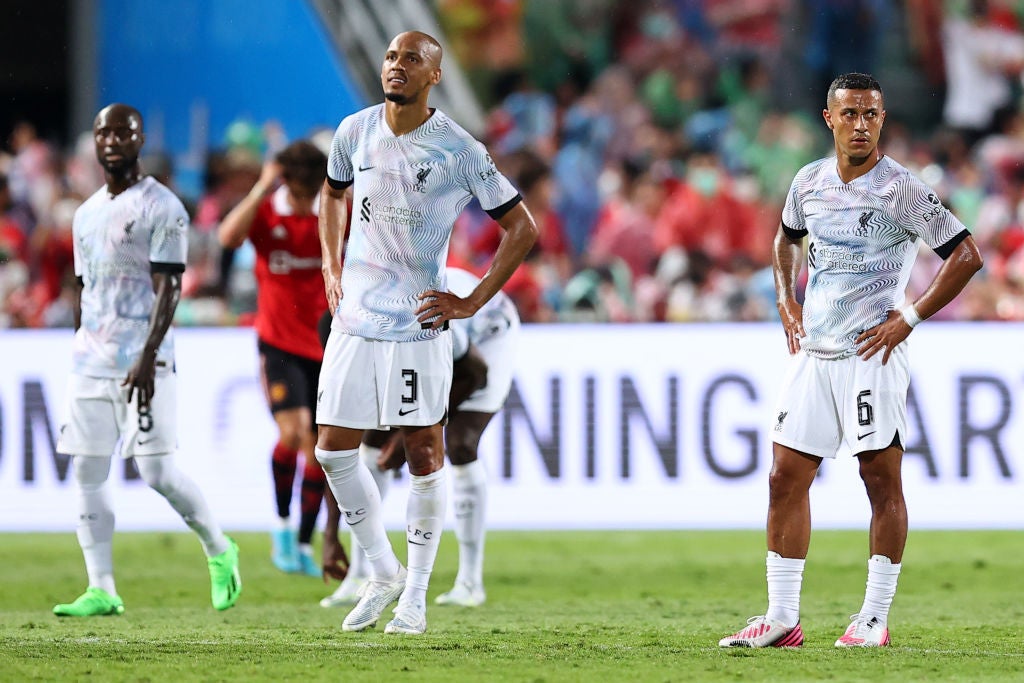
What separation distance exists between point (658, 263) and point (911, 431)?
4.07 meters

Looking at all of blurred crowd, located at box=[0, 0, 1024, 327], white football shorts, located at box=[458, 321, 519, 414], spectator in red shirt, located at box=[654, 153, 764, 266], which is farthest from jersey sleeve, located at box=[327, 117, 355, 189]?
spectator in red shirt, located at box=[654, 153, 764, 266]

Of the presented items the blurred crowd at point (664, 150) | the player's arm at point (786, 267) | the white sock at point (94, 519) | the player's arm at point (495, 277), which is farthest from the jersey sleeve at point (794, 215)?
the blurred crowd at point (664, 150)

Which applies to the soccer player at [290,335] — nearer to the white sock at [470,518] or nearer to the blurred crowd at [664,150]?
the white sock at [470,518]

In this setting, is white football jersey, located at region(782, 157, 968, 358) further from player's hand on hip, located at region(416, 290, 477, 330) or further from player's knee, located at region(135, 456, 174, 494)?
player's knee, located at region(135, 456, 174, 494)

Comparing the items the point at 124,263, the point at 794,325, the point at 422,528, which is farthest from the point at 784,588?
the point at 124,263

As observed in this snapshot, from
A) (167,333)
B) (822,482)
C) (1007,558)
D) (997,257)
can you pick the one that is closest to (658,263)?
(997,257)

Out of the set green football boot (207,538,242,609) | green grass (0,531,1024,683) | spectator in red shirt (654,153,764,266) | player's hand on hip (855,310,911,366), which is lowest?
green grass (0,531,1024,683)

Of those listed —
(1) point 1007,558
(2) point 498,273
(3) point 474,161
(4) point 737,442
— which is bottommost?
(1) point 1007,558

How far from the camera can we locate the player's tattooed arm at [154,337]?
25.5ft

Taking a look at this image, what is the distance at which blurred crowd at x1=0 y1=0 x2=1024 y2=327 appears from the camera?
45.4ft

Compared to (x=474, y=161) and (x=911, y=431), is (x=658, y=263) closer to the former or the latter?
(x=911, y=431)

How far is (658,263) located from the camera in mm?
14898

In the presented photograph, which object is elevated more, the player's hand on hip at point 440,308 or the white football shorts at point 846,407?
the player's hand on hip at point 440,308

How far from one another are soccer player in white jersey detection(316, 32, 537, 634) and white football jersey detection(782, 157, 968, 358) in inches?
46.7
